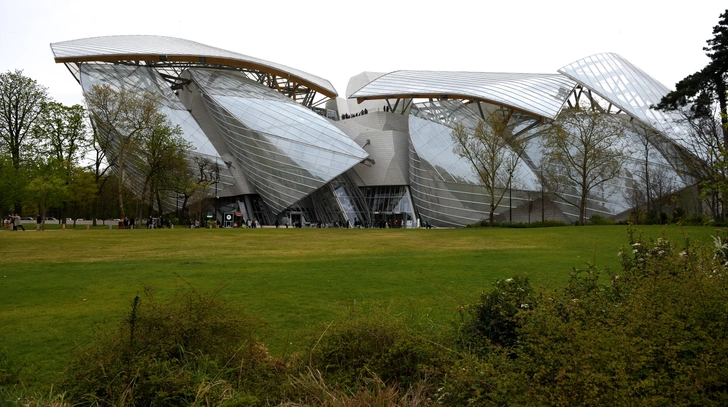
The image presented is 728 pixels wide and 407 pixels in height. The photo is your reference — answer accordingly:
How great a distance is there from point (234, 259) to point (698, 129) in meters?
32.4

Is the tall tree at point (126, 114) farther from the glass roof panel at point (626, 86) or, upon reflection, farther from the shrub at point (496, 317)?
the shrub at point (496, 317)

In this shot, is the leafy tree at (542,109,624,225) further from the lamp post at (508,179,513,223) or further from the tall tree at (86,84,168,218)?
the tall tree at (86,84,168,218)

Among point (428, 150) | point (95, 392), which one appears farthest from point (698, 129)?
point (95, 392)

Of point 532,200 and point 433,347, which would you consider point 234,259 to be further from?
point 532,200

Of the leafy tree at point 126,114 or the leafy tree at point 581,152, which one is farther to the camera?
the leafy tree at point 126,114

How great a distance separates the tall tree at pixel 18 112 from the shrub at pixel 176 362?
5010 centimetres

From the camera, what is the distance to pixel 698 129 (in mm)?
32781

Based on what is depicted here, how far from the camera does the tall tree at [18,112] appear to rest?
Result: 148 ft

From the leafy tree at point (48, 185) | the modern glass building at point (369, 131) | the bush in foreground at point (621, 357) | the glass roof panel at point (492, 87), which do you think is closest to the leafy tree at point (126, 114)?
the modern glass building at point (369, 131)

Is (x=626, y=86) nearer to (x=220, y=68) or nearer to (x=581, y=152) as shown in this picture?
(x=581, y=152)

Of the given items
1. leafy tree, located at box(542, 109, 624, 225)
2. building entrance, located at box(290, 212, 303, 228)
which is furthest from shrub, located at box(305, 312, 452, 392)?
building entrance, located at box(290, 212, 303, 228)

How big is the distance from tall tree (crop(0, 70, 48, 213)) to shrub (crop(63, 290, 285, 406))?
50.1m

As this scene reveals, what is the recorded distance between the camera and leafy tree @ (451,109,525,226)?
132ft

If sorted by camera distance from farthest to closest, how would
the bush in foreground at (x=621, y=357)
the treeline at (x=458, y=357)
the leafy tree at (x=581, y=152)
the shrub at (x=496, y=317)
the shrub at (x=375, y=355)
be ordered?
the leafy tree at (x=581, y=152) < the shrub at (x=496, y=317) < the shrub at (x=375, y=355) < the treeline at (x=458, y=357) < the bush in foreground at (x=621, y=357)
